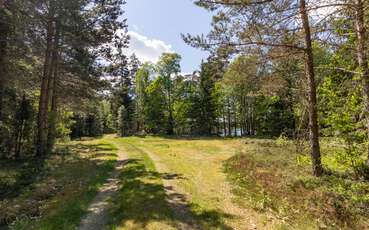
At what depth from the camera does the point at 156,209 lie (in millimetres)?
8367

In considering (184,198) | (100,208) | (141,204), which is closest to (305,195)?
(184,198)

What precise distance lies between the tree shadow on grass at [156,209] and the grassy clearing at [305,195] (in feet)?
6.01

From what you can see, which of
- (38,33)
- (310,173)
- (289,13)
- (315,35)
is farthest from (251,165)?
(38,33)

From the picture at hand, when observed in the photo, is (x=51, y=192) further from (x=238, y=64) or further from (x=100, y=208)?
(x=238, y=64)

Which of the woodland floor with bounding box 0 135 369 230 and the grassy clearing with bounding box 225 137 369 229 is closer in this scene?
the woodland floor with bounding box 0 135 369 230

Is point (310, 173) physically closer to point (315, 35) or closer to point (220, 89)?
point (315, 35)

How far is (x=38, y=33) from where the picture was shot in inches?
626

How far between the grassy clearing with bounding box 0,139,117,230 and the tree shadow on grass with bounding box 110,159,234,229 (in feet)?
3.66

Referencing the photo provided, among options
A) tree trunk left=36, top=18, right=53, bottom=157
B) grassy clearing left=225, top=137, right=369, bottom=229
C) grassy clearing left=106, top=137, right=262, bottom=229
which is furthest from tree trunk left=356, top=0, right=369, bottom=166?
tree trunk left=36, top=18, right=53, bottom=157

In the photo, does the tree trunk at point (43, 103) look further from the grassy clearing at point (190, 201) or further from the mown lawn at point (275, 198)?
the mown lawn at point (275, 198)

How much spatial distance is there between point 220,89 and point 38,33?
101 ft

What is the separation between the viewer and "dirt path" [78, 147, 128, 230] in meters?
7.34

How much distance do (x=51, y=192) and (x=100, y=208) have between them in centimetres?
282

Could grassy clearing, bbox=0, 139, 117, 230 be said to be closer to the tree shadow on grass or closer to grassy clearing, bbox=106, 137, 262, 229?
the tree shadow on grass
